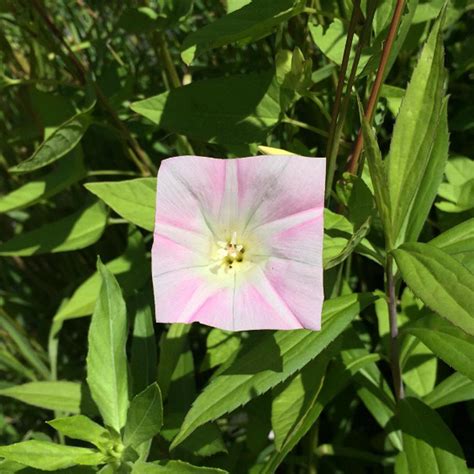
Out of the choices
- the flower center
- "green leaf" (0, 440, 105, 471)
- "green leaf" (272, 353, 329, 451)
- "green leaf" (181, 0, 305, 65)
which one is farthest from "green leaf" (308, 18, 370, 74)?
"green leaf" (0, 440, 105, 471)

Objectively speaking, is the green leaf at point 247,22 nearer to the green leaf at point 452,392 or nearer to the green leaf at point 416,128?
the green leaf at point 416,128

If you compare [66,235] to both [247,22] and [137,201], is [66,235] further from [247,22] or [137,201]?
[247,22]

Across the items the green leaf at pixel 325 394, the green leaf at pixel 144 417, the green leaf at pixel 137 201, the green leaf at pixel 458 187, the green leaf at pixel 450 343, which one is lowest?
the green leaf at pixel 325 394

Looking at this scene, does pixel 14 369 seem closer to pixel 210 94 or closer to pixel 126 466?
pixel 126 466

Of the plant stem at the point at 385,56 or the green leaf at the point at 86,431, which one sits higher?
the plant stem at the point at 385,56

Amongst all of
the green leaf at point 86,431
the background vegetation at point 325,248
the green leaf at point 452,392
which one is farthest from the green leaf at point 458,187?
the green leaf at point 86,431

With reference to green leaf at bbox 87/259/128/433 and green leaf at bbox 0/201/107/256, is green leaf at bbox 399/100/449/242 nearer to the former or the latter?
green leaf at bbox 87/259/128/433


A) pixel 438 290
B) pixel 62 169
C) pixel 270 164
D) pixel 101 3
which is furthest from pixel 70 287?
pixel 438 290
